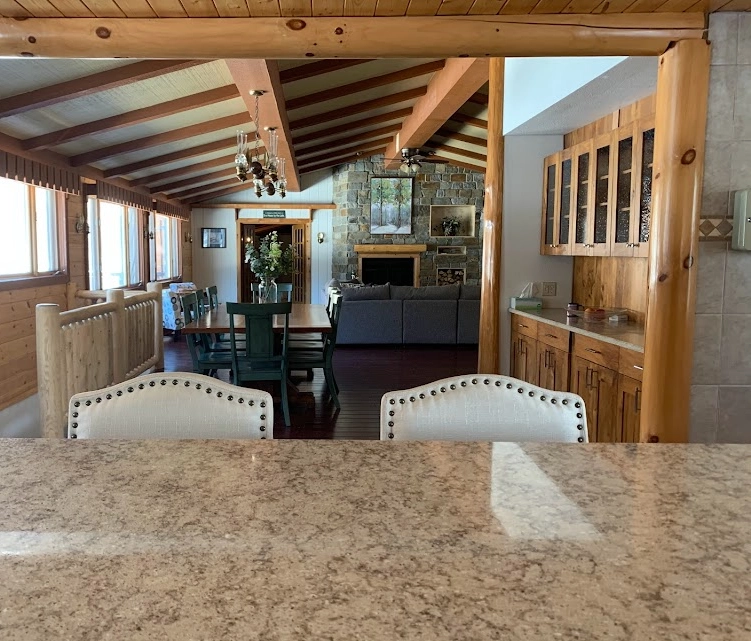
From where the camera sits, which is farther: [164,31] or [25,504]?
[164,31]

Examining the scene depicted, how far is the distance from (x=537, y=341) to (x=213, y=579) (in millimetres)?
3853

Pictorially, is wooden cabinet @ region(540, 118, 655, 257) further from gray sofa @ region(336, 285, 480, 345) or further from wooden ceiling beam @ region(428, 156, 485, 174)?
wooden ceiling beam @ region(428, 156, 485, 174)

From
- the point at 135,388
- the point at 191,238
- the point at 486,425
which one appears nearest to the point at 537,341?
the point at 486,425

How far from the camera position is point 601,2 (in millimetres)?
2227

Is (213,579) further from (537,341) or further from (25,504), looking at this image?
(537,341)

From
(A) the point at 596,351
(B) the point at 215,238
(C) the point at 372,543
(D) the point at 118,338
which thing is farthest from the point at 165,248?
(C) the point at 372,543

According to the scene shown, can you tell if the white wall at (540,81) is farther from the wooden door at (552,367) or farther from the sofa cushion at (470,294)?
the sofa cushion at (470,294)

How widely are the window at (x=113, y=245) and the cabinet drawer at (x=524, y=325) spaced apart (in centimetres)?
456

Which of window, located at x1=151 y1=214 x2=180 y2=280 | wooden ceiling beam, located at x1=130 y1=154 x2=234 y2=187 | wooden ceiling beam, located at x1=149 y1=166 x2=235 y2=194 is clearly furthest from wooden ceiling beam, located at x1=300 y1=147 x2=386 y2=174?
wooden ceiling beam, located at x1=130 y1=154 x2=234 y2=187

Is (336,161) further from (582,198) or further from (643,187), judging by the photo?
(643,187)

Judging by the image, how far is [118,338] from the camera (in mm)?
4828

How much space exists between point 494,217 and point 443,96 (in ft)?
6.98

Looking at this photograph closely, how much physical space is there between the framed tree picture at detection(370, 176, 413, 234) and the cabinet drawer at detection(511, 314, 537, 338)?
7.22m

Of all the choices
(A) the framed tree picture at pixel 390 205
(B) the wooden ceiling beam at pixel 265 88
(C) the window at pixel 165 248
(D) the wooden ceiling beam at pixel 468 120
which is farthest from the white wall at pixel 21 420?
(A) the framed tree picture at pixel 390 205
